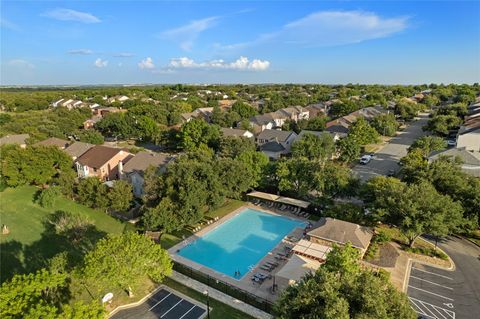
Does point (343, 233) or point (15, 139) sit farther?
point (15, 139)

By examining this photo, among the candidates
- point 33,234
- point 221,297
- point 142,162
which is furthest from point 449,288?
point 33,234

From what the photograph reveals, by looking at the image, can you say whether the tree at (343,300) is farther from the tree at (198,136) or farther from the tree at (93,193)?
the tree at (198,136)

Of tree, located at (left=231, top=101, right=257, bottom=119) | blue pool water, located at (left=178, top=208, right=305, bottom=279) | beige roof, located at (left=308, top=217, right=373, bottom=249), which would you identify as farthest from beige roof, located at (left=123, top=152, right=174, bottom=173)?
tree, located at (left=231, top=101, right=257, bottom=119)

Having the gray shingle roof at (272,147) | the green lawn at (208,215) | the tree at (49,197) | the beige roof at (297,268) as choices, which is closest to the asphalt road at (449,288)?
the beige roof at (297,268)

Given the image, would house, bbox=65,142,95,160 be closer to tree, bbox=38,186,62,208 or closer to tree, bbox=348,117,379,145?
tree, bbox=38,186,62,208

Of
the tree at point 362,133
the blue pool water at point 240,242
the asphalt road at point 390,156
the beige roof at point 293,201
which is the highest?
the tree at point 362,133

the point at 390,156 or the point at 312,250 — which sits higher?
the point at 390,156

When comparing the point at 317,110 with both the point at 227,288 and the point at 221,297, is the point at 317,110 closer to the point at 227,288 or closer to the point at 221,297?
the point at 227,288

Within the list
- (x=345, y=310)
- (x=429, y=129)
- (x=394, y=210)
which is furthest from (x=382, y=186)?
(x=429, y=129)
